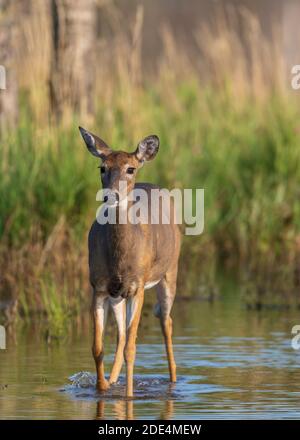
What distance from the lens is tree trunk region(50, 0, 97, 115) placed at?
18.5 meters

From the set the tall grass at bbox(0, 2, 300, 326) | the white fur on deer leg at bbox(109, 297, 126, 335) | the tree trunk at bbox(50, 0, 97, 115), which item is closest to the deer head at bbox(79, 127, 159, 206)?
the white fur on deer leg at bbox(109, 297, 126, 335)

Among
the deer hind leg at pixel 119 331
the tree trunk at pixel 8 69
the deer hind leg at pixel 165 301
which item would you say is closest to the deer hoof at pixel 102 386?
the deer hind leg at pixel 119 331

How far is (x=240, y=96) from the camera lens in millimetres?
20531

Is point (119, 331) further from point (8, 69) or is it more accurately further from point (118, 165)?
point (8, 69)

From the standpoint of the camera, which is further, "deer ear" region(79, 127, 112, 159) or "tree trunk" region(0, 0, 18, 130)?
"tree trunk" region(0, 0, 18, 130)

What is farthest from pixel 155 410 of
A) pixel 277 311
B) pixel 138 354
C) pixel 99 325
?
pixel 277 311

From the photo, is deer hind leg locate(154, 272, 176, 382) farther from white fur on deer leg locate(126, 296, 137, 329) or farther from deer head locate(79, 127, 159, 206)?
deer head locate(79, 127, 159, 206)

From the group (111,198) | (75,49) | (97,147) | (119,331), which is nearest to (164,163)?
(75,49)

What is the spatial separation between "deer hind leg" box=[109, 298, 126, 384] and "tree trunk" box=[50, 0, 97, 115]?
24.0 feet

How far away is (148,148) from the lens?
10898mm

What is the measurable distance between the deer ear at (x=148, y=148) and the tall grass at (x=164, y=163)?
7.71ft

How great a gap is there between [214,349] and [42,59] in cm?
599

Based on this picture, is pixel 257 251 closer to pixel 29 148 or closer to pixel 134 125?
pixel 134 125

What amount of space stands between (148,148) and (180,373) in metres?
1.77
